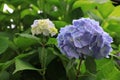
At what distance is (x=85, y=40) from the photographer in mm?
677

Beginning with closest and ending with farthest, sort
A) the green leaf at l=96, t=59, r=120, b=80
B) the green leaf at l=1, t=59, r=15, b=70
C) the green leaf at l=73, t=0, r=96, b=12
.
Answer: the green leaf at l=96, t=59, r=120, b=80 → the green leaf at l=1, t=59, r=15, b=70 → the green leaf at l=73, t=0, r=96, b=12

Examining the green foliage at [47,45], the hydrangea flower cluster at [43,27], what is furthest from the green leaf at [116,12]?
the hydrangea flower cluster at [43,27]

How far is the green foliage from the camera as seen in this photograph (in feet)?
2.39

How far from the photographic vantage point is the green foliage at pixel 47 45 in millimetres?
727

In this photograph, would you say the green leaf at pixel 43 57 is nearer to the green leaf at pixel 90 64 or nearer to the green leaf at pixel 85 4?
the green leaf at pixel 90 64

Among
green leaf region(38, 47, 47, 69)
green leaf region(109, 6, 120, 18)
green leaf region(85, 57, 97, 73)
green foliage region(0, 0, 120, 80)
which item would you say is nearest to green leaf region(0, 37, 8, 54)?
green foliage region(0, 0, 120, 80)

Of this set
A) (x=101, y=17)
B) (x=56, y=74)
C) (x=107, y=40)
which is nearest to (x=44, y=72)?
(x=56, y=74)

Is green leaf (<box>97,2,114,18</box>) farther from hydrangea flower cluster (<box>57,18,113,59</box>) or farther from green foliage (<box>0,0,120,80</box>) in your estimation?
hydrangea flower cluster (<box>57,18,113,59</box>)

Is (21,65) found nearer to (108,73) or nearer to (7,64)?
(7,64)

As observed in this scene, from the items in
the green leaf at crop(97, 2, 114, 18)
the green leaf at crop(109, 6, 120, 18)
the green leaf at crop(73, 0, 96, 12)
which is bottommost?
the green leaf at crop(109, 6, 120, 18)

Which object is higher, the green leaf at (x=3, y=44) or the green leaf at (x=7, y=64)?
the green leaf at (x=3, y=44)

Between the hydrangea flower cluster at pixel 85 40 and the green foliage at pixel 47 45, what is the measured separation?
0.03 meters

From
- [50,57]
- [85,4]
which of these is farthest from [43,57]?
[85,4]

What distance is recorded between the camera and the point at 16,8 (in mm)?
1076
